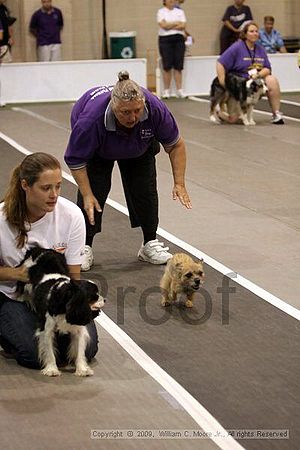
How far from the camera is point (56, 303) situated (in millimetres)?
4156

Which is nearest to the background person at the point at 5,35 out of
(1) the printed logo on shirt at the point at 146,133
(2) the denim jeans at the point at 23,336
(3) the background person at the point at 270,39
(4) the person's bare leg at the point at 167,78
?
(4) the person's bare leg at the point at 167,78

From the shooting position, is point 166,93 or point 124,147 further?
point 166,93

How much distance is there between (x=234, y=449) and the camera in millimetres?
3605

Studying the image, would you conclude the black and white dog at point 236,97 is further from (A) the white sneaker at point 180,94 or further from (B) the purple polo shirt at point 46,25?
(B) the purple polo shirt at point 46,25

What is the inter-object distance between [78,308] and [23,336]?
1.31 ft

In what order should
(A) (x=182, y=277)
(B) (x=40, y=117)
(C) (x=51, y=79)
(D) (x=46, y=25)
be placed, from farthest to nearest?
(D) (x=46, y=25) < (C) (x=51, y=79) < (B) (x=40, y=117) < (A) (x=182, y=277)

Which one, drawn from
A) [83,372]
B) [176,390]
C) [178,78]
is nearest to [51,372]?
[83,372]

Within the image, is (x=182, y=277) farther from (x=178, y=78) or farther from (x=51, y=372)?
(x=178, y=78)

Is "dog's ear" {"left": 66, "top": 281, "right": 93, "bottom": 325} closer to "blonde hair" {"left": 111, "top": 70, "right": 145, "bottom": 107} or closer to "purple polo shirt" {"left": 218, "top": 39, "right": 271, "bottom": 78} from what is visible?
"blonde hair" {"left": 111, "top": 70, "right": 145, "bottom": 107}

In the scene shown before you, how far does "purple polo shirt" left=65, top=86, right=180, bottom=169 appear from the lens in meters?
5.62

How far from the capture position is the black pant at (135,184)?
19.8ft

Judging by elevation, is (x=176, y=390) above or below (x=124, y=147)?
below

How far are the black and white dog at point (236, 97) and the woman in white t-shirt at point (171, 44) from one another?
285 centimetres

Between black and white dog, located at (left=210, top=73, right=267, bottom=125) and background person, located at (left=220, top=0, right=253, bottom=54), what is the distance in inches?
222
